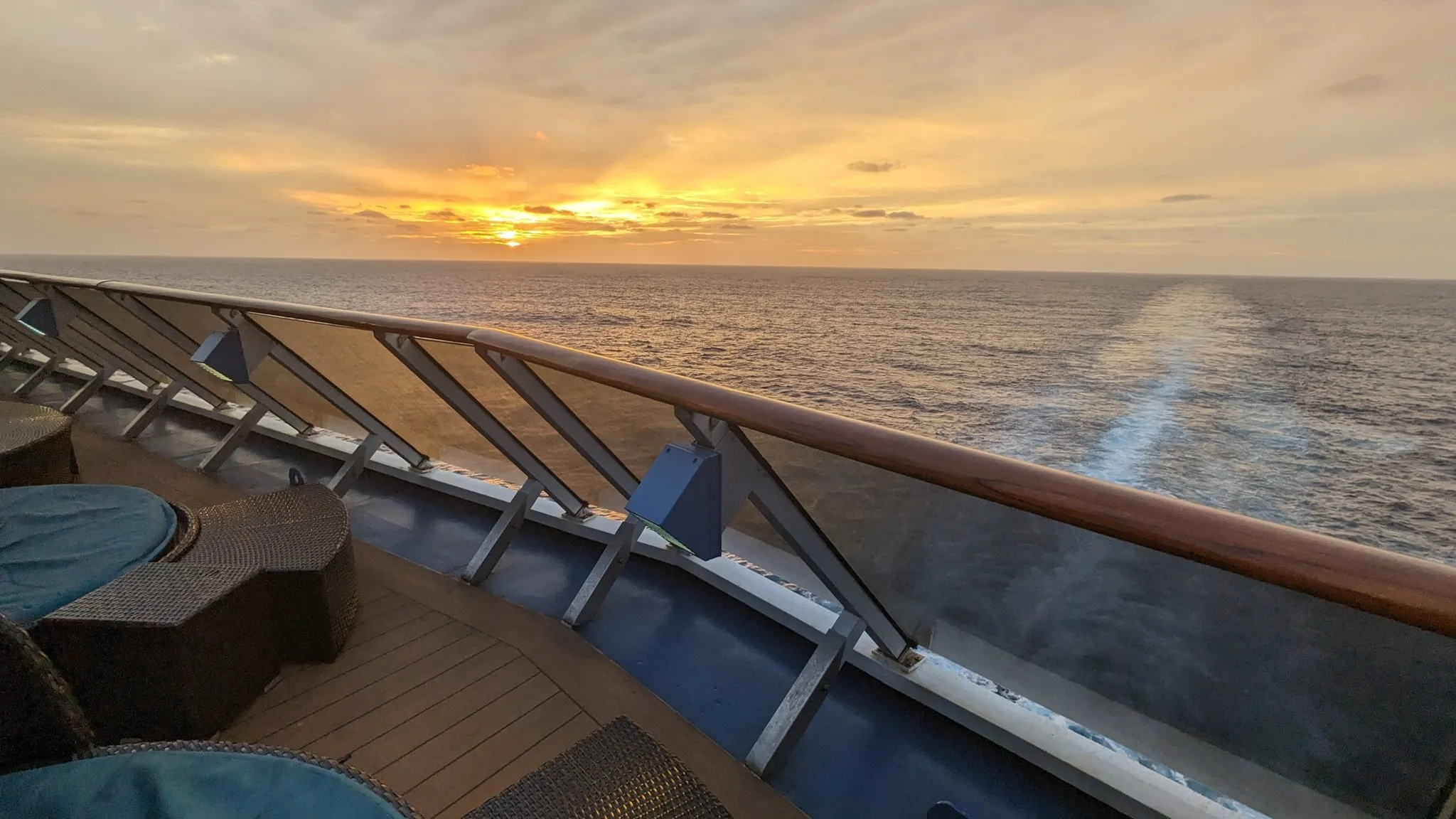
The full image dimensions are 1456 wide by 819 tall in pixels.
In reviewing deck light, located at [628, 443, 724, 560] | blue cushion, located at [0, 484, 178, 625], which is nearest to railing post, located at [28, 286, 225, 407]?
blue cushion, located at [0, 484, 178, 625]

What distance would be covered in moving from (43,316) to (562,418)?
4.76m

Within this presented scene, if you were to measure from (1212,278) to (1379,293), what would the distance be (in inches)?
2508

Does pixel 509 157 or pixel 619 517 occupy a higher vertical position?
pixel 509 157

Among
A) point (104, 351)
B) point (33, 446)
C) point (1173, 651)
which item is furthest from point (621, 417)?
point (104, 351)

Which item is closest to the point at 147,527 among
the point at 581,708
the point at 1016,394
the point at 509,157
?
the point at 581,708

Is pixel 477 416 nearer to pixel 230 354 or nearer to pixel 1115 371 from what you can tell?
pixel 230 354

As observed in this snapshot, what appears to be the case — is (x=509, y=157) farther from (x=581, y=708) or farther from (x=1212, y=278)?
(x=1212, y=278)

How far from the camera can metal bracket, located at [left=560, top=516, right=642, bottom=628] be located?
8.20 ft

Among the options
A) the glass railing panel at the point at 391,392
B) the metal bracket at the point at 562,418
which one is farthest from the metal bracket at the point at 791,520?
the glass railing panel at the point at 391,392

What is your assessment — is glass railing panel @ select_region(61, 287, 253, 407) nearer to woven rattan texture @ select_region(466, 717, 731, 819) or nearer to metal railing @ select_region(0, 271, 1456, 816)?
metal railing @ select_region(0, 271, 1456, 816)

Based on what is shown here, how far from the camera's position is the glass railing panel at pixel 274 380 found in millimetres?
3404

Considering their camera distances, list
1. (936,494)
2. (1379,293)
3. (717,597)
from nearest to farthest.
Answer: (936,494) → (717,597) → (1379,293)

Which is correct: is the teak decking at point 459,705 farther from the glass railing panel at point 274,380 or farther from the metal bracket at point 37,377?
the metal bracket at point 37,377

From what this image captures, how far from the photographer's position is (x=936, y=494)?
5.57ft
